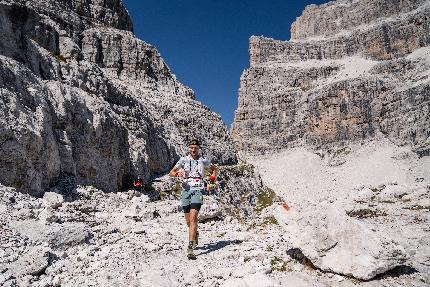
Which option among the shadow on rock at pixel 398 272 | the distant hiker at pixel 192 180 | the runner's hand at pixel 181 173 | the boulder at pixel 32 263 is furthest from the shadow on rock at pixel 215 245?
the shadow on rock at pixel 398 272

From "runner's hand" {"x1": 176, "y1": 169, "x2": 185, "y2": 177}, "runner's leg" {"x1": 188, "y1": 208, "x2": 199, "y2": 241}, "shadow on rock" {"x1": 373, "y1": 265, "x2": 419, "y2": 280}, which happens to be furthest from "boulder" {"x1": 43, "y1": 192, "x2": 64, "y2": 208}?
"shadow on rock" {"x1": 373, "y1": 265, "x2": 419, "y2": 280}

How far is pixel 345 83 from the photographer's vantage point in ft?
439

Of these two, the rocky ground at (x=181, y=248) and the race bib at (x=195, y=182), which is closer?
Result: the rocky ground at (x=181, y=248)

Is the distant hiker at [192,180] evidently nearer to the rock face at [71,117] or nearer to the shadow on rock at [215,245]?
the shadow on rock at [215,245]

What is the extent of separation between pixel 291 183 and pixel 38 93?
105244 millimetres

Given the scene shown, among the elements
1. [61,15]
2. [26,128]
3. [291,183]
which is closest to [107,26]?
[61,15]

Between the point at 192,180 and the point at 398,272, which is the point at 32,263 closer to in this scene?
the point at 192,180

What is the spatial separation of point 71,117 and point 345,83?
127608mm

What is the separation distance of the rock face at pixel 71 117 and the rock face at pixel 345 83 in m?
89.5

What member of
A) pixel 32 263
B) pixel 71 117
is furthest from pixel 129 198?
pixel 32 263

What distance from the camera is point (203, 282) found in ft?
22.2

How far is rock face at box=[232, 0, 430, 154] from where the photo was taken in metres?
124

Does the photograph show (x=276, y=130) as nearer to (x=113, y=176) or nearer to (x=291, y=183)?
(x=291, y=183)

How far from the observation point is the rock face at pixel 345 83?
12388 centimetres
